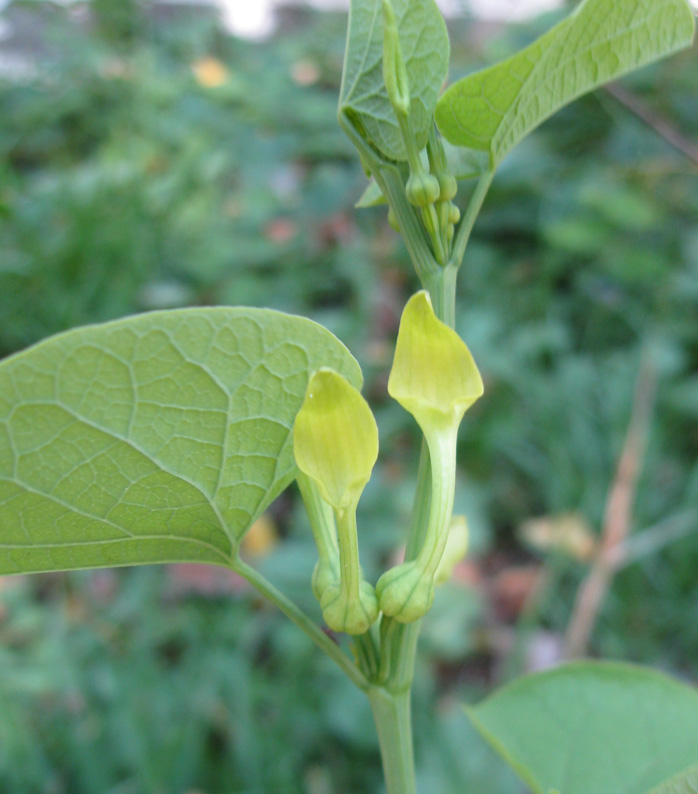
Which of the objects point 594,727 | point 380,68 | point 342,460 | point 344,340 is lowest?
point 344,340

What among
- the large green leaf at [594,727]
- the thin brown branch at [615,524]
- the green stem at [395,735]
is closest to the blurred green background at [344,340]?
the thin brown branch at [615,524]

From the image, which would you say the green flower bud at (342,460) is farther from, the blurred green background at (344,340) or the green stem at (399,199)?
the blurred green background at (344,340)

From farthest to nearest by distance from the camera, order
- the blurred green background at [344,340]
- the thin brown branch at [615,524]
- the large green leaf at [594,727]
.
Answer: the thin brown branch at [615,524], the blurred green background at [344,340], the large green leaf at [594,727]

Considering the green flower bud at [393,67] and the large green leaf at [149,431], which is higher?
the green flower bud at [393,67]

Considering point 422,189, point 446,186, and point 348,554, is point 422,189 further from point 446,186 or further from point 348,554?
point 348,554

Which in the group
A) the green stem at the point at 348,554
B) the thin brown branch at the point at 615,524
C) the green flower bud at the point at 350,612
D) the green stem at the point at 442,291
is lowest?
the thin brown branch at the point at 615,524

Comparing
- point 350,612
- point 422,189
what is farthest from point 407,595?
point 422,189

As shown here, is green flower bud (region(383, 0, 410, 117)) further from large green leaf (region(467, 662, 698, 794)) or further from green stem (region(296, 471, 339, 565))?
large green leaf (region(467, 662, 698, 794))
